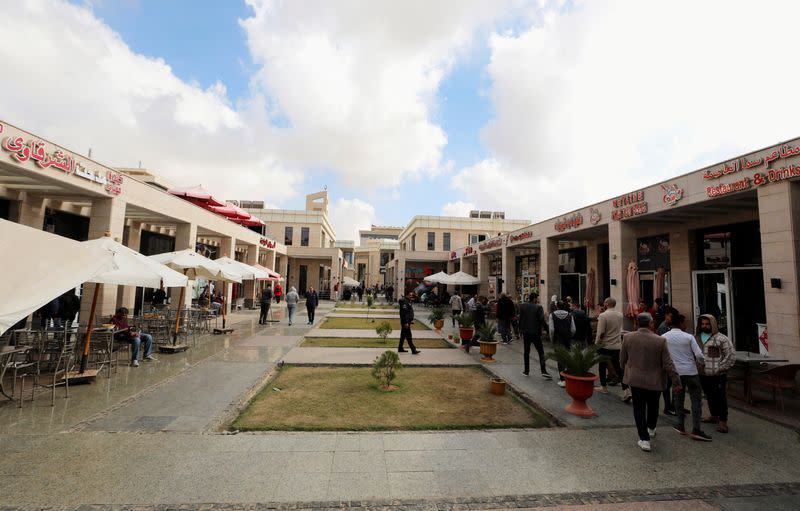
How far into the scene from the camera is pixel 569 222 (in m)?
14.9

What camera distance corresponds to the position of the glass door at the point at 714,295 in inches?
430

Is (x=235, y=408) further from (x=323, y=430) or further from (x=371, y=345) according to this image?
(x=371, y=345)

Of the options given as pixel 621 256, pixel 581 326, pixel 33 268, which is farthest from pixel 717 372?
pixel 33 268

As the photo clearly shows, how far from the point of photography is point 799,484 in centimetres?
377

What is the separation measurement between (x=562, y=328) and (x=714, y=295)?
7.15m

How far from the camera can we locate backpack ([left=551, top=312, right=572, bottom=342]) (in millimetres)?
7887

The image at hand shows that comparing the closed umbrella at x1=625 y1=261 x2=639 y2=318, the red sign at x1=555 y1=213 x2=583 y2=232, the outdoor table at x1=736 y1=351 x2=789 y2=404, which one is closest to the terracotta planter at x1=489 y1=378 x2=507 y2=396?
the outdoor table at x1=736 y1=351 x2=789 y2=404

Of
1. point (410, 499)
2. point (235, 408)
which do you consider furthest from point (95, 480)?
point (410, 499)

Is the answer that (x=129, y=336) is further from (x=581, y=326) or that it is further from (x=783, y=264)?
(x=783, y=264)

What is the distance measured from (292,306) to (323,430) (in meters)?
11.7

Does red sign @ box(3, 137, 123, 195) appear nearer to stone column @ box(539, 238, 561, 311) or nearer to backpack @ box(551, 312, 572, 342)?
backpack @ box(551, 312, 572, 342)

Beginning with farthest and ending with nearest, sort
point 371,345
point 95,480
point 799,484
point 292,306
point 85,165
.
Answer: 1. point 292,306
2. point 371,345
3. point 85,165
4. point 799,484
5. point 95,480

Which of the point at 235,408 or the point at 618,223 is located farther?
the point at 618,223

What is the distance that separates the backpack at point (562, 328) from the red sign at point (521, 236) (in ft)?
35.0
